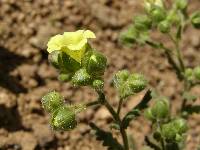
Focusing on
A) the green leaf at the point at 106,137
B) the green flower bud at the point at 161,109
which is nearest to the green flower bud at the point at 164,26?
the green flower bud at the point at 161,109

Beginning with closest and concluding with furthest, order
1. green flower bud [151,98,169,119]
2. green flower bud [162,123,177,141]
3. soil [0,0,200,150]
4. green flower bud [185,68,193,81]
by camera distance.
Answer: green flower bud [162,123,177,141], green flower bud [151,98,169,119], green flower bud [185,68,193,81], soil [0,0,200,150]

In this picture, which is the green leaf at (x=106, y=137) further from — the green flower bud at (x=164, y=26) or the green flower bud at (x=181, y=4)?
the green flower bud at (x=181, y=4)

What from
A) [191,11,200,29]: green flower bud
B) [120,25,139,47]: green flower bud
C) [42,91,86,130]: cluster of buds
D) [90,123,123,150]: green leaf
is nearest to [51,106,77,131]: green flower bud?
[42,91,86,130]: cluster of buds

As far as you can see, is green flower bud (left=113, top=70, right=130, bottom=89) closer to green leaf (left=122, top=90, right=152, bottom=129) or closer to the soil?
green leaf (left=122, top=90, right=152, bottom=129)

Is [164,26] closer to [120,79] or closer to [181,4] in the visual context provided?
[181,4]

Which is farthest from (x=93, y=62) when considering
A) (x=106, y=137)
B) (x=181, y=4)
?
(x=181, y=4)
